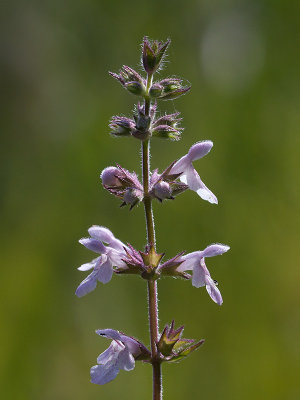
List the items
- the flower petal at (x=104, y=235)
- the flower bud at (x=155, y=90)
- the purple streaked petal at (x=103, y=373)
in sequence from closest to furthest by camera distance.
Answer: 1. the purple streaked petal at (x=103, y=373)
2. the flower bud at (x=155, y=90)
3. the flower petal at (x=104, y=235)

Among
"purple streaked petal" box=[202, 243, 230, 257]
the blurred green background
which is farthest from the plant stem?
the blurred green background

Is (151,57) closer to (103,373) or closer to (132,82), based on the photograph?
(132,82)

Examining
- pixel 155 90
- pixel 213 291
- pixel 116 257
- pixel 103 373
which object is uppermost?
pixel 155 90

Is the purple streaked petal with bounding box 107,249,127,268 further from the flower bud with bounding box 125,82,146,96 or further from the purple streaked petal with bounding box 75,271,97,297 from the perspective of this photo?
the flower bud with bounding box 125,82,146,96

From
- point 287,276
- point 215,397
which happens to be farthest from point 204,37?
point 215,397

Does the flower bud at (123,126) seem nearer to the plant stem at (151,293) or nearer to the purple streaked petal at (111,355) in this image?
the plant stem at (151,293)

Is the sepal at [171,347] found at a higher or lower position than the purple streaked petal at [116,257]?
lower

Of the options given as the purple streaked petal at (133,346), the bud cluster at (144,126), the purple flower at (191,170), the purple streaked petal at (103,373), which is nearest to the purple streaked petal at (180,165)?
the purple flower at (191,170)

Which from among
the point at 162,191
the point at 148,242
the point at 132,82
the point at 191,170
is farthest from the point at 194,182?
the point at 132,82
